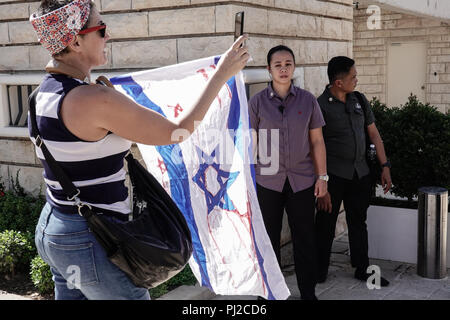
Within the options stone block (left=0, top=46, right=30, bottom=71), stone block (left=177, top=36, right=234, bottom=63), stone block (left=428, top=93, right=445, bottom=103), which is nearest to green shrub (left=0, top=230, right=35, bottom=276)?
stone block (left=0, top=46, right=30, bottom=71)

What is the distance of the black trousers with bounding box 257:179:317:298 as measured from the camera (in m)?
4.58

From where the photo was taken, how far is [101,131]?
2.03 metres

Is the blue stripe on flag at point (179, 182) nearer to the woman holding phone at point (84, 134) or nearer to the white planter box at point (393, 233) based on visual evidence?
the woman holding phone at point (84, 134)

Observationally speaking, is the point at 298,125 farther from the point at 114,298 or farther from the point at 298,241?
the point at 114,298

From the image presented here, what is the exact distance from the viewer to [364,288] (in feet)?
16.8

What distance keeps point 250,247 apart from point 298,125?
189 centimetres

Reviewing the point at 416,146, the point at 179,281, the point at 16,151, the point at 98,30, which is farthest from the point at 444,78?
the point at 98,30

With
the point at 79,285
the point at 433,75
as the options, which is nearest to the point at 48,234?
the point at 79,285

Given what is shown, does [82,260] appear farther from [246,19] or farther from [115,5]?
[115,5]

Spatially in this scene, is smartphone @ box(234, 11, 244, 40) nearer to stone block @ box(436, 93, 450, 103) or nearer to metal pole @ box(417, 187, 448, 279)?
metal pole @ box(417, 187, 448, 279)

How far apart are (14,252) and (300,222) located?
2.71 metres

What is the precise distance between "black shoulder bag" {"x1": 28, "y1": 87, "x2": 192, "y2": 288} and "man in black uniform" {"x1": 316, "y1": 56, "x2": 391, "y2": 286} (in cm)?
286

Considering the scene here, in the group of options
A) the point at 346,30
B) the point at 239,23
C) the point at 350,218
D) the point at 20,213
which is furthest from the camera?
the point at 346,30

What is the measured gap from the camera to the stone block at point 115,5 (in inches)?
216
